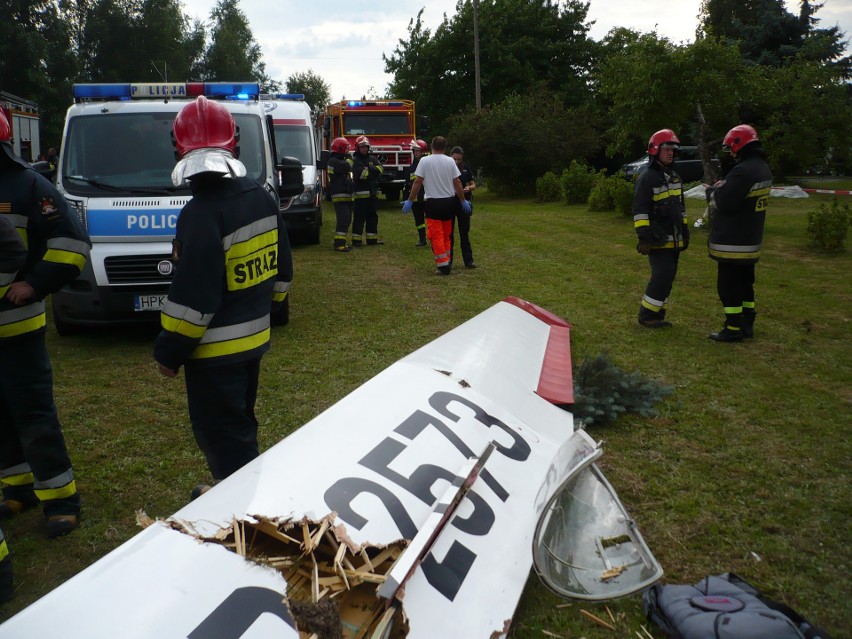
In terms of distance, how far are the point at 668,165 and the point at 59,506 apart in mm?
6414

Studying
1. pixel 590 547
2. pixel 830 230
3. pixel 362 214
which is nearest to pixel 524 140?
pixel 362 214

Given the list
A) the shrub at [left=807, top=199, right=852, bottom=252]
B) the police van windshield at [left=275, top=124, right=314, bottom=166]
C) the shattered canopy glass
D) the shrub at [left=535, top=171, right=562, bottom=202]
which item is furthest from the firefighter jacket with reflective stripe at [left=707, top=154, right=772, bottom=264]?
the shrub at [left=535, top=171, right=562, bottom=202]

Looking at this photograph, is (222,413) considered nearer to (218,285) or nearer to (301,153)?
(218,285)

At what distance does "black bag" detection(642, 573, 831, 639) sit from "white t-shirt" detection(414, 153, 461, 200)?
25.0ft

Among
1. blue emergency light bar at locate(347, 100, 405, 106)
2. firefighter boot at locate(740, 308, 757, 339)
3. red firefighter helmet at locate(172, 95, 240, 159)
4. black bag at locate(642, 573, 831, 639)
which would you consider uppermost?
blue emergency light bar at locate(347, 100, 405, 106)

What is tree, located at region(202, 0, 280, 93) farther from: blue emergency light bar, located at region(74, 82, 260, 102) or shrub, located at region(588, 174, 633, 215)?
blue emergency light bar, located at region(74, 82, 260, 102)

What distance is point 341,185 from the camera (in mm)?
13109

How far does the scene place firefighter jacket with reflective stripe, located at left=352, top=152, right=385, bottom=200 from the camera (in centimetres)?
1305

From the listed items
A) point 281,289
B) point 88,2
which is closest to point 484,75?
point 88,2

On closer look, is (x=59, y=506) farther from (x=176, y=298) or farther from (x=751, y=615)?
(x=751, y=615)

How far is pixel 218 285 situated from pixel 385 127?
19.2 meters

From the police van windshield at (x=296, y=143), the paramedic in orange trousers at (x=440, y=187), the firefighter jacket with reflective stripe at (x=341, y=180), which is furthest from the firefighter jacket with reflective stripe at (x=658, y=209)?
the police van windshield at (x=296, y=143)

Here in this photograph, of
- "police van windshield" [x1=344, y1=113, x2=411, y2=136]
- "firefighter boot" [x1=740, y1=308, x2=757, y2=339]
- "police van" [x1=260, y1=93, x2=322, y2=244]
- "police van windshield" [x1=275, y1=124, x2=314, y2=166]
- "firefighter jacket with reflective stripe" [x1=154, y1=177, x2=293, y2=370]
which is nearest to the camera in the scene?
"firefighter jacket with reflective stripe" [x1=154, y1=177, x2=293, y2=370]

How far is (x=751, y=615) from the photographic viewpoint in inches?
97.4
